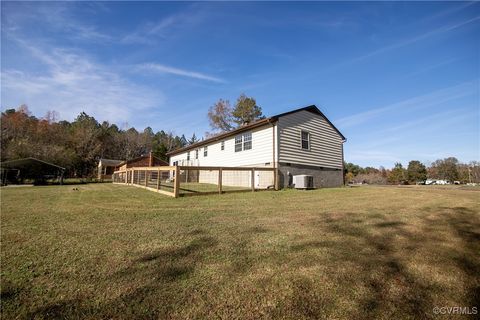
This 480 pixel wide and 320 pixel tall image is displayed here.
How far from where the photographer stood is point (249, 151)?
1540 centimetres

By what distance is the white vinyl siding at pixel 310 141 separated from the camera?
14.0 metres

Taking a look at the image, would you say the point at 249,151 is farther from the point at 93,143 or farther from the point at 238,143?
the point at 93,143

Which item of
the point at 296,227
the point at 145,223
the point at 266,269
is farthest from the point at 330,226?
the point at 145,223

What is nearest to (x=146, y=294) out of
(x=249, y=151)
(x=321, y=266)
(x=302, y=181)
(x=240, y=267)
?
(x=240, y=267)

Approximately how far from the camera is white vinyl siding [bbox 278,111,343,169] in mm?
14008

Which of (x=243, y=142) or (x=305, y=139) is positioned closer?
(x=305, y=139)

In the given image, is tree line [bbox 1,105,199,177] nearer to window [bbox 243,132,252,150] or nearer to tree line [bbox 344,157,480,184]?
window [bbox 243,132,252,150]

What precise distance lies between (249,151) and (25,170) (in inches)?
908

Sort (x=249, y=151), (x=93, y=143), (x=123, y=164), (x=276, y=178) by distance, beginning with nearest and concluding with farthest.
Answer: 1. (x=276, y=178)
2. (x=249, y=151)
3. (x=123, y=164)
4. (x=93, y=143)

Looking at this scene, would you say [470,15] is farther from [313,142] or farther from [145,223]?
[145,223]

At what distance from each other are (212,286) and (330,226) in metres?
3.00

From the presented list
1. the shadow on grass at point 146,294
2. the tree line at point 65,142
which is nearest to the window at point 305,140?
the shadow on grass at point 146,294

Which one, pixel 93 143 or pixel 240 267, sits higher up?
pixel 93 143

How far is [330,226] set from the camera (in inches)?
184
